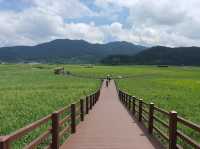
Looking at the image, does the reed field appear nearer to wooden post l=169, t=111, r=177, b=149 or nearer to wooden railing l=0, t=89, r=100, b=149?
wooden railing l=0, t=89, r=100, b=149

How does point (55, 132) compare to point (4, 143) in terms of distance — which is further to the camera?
point (55, 132)

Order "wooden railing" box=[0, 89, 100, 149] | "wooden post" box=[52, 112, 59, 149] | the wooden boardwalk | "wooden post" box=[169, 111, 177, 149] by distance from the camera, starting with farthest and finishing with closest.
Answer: the wooden boardwalk, "wooden post" box=[52, 112, 59, 149], "wooden post" box=[169, 111, 177, 149], "wooden railing" box=[0, 89, 100, 149]

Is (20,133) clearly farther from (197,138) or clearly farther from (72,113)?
(197,138)

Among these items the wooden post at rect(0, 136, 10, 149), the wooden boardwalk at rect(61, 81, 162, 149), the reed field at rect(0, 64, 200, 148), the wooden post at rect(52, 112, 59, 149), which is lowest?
the reed field at rect(0, 64, 200, 148)

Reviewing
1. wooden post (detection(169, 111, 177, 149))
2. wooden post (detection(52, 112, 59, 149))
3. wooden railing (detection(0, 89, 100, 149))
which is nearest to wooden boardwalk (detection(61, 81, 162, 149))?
wooden railing (detection(0, 89, 100, 149))

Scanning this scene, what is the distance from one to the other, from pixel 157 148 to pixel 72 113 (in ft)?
13.8

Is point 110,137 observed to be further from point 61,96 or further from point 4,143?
point 61,96

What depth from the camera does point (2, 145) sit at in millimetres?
5691

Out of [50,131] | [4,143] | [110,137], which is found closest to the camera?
[4,143]

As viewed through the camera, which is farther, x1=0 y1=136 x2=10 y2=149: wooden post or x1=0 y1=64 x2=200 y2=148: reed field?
x1=0 y1=64 x2=200 y2=148: reed field

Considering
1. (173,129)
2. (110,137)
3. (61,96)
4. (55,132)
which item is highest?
(173,129)

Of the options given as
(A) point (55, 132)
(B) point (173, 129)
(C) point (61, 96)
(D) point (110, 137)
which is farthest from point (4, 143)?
(C) point (61, 96)

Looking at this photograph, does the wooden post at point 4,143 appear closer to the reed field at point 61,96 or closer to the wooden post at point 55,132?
the wooden post at point 55,132

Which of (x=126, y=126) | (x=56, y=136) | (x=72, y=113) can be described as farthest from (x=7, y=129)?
(x=56, y=136)
